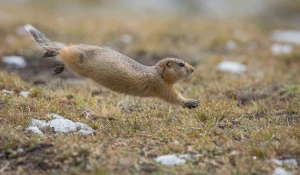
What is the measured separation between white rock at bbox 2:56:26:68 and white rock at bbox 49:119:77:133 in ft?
13.4

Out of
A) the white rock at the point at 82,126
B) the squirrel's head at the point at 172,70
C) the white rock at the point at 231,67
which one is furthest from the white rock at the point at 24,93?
the white rock at the point at 231,67

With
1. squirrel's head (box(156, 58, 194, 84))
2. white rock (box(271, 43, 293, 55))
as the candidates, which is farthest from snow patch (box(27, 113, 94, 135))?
white rock (box(271, 43, 293, 55))

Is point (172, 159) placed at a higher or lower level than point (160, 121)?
lower

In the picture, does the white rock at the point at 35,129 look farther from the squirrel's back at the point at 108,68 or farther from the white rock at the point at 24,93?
the white rock at the point at 24,93

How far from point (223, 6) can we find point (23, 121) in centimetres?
1812

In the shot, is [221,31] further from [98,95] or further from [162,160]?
[162,160]

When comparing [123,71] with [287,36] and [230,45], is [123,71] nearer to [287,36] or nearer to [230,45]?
[230,45]

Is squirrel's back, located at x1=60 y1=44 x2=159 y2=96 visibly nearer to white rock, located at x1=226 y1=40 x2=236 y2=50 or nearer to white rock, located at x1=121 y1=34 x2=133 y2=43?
white rock, located at x1=121 y1=34 x2=133 y2=43

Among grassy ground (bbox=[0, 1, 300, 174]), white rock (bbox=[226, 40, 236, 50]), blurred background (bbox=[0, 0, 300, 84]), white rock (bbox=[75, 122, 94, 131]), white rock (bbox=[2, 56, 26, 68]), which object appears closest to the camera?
grassy ground (bbox=[0, 1, 300, 174])

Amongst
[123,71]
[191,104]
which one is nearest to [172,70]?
[191,104]

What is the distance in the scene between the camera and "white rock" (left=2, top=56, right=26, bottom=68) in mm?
9283

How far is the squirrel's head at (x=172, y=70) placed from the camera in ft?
21.5

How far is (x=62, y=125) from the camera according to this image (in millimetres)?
5445

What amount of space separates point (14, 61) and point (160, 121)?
4456mm
